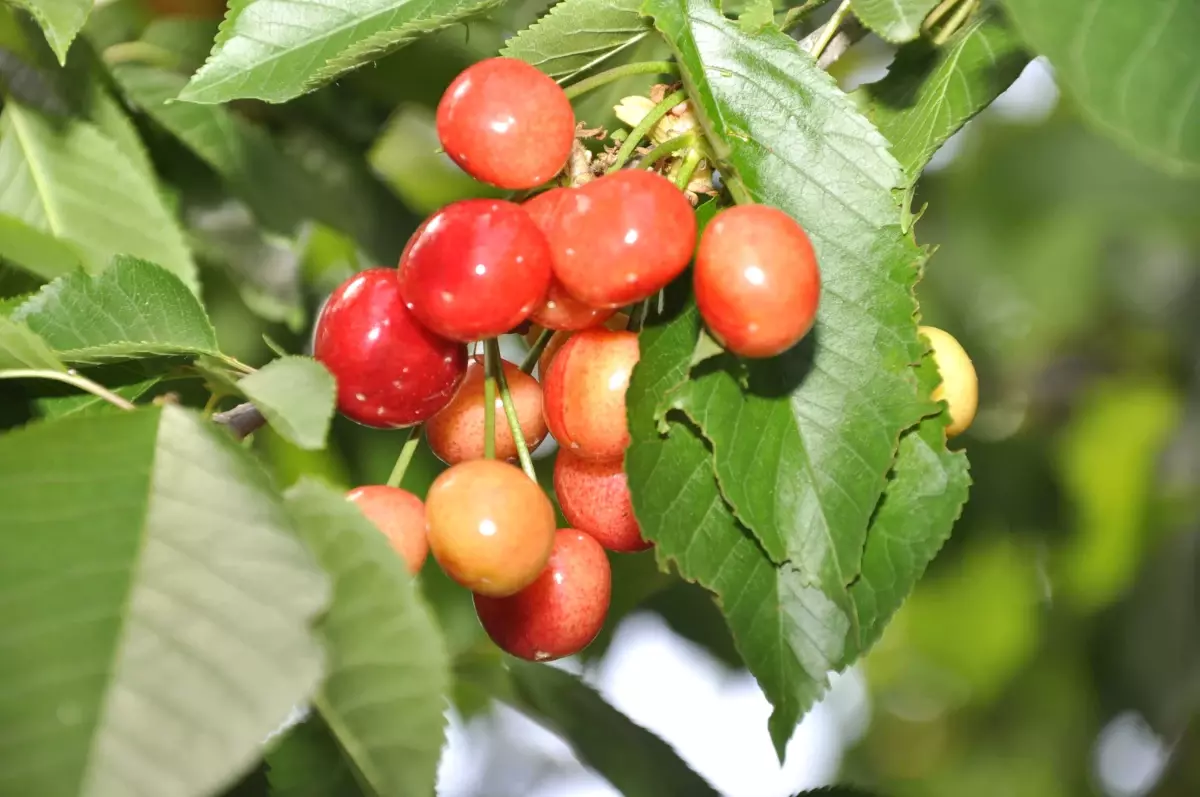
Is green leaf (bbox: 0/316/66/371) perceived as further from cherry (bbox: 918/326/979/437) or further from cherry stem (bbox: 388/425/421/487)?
cherry (bbox: 918/326/979/437)

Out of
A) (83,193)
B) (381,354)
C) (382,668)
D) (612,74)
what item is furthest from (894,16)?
(83,193)

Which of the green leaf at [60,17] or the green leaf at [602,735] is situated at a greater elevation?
the green leaf at [60,17]

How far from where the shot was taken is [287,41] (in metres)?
0.83

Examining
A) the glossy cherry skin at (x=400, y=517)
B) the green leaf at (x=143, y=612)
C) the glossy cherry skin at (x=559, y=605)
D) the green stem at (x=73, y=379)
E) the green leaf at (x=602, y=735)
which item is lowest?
the green leaf at (x=602, y=735)

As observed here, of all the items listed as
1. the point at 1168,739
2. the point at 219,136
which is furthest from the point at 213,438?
the point at 1168,739

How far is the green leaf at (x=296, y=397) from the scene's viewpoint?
635 millimetres

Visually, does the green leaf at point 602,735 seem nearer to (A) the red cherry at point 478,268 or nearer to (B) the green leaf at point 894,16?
(A) the red cherry at point 478,268

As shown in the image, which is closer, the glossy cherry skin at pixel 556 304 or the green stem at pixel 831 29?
the glossy cherry skin at pixel 556 304

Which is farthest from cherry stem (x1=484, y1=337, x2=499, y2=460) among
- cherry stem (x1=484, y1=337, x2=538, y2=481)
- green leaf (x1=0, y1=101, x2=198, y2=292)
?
green leaf (x1=0, y1=101, x2=198, y2=292)

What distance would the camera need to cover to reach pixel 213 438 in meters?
0.66

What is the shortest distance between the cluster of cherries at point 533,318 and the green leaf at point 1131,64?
168 millimetres

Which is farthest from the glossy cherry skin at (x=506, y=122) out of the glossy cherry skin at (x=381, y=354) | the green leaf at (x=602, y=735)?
the green leaf at (x=602, y=735)

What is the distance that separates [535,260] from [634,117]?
0.61 ft

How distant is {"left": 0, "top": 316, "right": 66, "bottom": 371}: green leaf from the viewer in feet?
2.45
